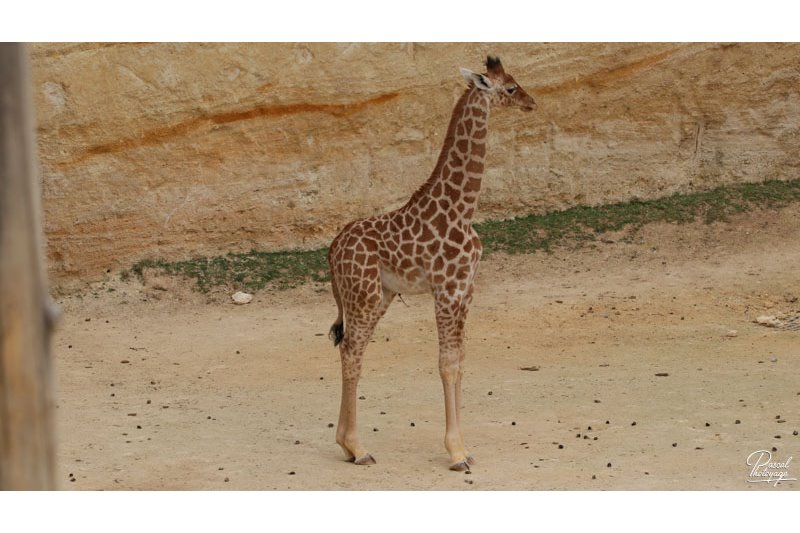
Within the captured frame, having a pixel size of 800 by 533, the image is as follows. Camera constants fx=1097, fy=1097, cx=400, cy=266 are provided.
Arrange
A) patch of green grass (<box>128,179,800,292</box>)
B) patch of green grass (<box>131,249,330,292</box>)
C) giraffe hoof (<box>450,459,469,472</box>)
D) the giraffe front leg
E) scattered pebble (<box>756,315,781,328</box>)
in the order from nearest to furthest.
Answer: giraffe hoof (<box>450,459,469,472</box>), the giraffe front leg, scattered pebble (<box>756,315,781,328</box>), patch of green grass (<box>131,249,330,292</box>), patch of green grass (<box>128,179,800,292</box>)

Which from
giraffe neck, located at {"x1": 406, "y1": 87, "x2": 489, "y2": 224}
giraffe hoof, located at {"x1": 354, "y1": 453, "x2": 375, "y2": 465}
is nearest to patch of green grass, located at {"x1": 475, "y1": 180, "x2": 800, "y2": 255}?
giraffe neck, located at {"x1": 406, "y1": 87, "x2": 489, "y2": 224}

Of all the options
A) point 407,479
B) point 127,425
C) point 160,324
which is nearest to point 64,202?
point 160,324

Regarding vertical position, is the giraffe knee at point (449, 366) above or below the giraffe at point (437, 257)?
below

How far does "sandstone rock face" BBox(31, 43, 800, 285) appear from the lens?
40.1 feet

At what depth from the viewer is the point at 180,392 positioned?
9.27 m

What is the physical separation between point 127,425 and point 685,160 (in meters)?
8.22

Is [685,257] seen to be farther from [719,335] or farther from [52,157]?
[52,157]

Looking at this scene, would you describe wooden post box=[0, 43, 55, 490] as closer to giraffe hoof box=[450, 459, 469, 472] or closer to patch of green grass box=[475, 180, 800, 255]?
giraffe hoof box=[450, 459, 469, 472]

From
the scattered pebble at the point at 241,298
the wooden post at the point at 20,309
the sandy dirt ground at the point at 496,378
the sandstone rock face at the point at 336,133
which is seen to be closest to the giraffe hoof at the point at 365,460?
the sandy dirt ground at the point at 496,378

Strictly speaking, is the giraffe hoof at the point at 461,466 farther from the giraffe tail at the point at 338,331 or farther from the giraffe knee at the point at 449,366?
the giraffe tail at the point at 338,331

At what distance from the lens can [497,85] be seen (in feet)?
24.7

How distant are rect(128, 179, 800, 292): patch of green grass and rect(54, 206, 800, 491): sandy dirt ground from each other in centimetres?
22

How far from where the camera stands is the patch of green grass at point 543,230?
1215cm

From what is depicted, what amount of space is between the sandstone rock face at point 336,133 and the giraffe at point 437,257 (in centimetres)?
535
